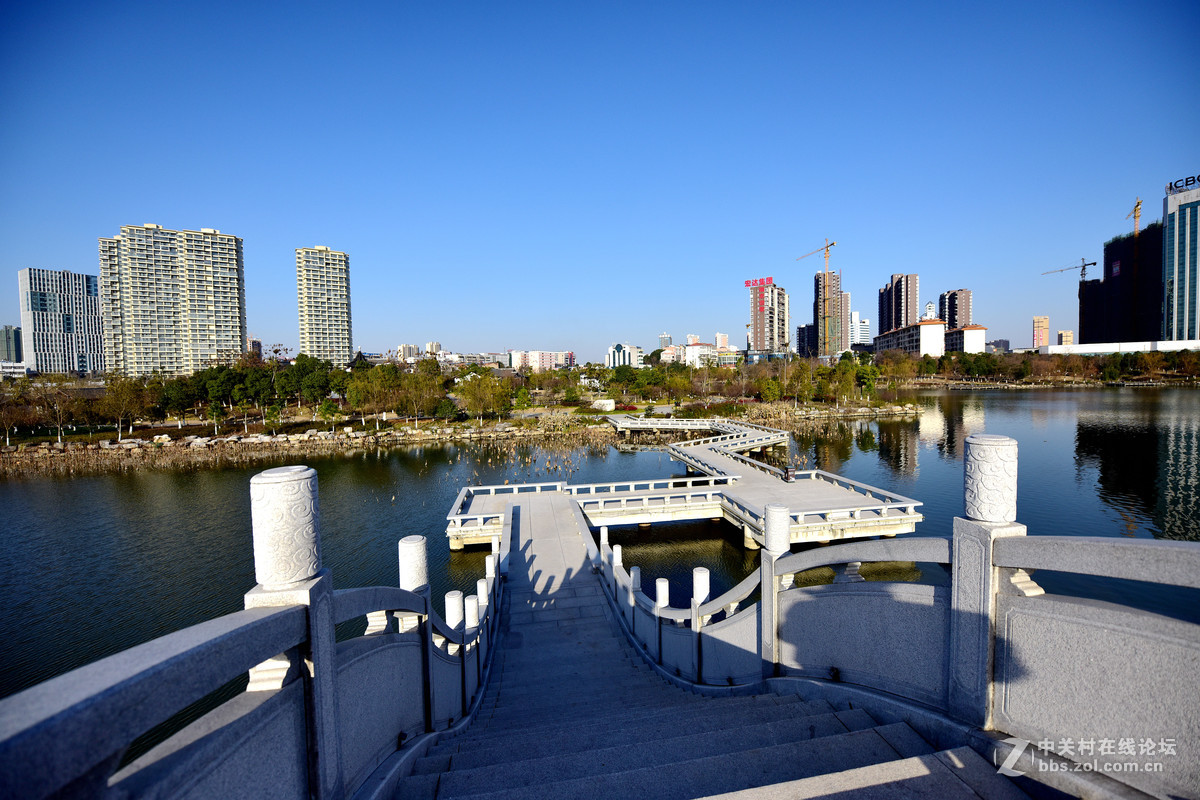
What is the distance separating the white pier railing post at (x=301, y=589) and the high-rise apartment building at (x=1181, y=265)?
396 ft

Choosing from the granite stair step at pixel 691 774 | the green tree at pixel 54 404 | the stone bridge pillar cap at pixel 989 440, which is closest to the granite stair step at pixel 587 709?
the granite stair step at pixel 691 774

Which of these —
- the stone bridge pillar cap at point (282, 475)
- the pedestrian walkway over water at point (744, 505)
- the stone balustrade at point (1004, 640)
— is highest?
the stone bridge pillar cap at point (282, 475)

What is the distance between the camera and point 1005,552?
Result: 2834 millimetres

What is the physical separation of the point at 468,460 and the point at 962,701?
30171mm

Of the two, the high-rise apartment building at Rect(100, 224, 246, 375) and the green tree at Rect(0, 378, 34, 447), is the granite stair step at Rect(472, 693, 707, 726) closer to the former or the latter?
the green tree at Rect(0, 378, 34, 447)

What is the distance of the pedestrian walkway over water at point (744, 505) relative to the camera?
587 inches

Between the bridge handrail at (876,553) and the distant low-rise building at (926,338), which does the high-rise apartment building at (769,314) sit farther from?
the bridge handrail at (876,553)

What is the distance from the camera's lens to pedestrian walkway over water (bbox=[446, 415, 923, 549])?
48.9 feet

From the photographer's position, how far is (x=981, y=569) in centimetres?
294

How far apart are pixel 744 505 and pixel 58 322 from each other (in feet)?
501

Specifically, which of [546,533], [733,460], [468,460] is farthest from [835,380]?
[546,533]

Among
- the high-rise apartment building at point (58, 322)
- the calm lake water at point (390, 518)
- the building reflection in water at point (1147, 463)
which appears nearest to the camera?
the calm lake water at point (390, 518)

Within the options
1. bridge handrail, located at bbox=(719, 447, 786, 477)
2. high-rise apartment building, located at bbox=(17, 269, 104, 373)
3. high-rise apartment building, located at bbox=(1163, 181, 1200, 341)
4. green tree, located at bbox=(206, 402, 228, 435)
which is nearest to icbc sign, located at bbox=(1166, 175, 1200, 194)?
high-rise apartment building, located at bbox=(1163, 181, 1200, 341)

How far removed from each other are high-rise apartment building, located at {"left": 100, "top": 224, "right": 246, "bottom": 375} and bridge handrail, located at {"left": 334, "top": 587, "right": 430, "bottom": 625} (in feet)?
278
